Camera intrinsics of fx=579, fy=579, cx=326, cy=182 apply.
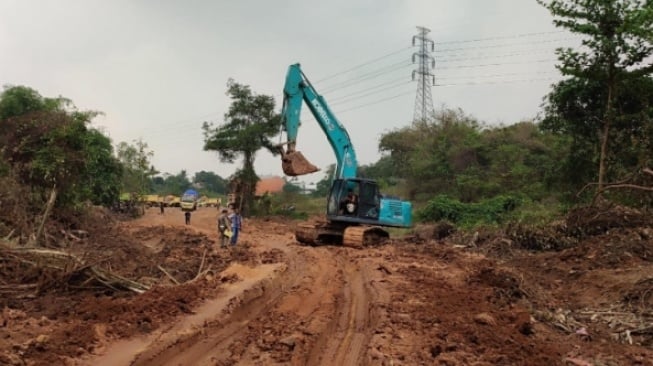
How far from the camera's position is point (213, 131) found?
3859 cm

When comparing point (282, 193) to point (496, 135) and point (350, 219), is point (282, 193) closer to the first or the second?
point (496, 135)

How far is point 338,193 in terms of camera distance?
17750mm

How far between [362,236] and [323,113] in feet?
15.5

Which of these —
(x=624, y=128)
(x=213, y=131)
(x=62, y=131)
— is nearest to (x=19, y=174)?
(x=62, y=131)

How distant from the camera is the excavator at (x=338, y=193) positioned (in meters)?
17.0

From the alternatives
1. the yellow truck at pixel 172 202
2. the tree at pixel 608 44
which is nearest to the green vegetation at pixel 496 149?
the tree at pixel 608 44

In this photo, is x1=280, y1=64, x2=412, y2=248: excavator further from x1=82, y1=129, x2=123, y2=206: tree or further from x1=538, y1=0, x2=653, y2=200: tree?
x1=82, y1=129, x2=123, y2=206: tree

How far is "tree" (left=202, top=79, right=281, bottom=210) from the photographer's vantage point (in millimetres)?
37938

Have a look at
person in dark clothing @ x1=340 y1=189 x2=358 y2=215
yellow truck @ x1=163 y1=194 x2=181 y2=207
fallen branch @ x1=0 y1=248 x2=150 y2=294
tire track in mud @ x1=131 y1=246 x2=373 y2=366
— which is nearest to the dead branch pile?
fallen branch @ x1=0 y1=248 x2=150 y2=294

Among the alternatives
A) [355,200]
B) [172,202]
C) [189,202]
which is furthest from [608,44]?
[172,202]

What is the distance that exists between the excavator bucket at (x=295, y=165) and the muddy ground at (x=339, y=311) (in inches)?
127

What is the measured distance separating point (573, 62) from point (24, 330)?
16.7 m

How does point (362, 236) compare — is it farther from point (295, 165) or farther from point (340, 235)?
point (295, 165)

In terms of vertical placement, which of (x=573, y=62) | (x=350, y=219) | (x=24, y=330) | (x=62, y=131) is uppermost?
(x=573, y=62)
